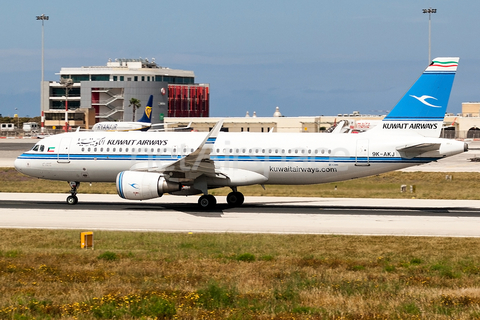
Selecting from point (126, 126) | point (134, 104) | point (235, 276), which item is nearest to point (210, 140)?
point (235, 276)

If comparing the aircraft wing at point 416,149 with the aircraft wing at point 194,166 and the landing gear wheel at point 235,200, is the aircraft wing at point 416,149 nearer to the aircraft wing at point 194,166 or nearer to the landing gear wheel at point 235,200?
the landing gear wheel at point 235,200

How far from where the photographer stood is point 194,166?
1219 inches

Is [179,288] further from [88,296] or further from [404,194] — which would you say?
[404,194]

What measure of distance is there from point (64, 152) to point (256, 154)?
10.4 meters

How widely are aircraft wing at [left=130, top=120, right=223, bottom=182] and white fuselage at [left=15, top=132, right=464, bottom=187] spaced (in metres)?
1.24

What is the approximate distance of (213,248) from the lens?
21.3 m

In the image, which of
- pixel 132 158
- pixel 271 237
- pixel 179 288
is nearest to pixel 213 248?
pixel 271 237

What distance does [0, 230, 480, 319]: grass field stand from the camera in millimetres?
12547

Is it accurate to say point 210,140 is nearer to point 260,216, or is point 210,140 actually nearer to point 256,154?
point 256,154

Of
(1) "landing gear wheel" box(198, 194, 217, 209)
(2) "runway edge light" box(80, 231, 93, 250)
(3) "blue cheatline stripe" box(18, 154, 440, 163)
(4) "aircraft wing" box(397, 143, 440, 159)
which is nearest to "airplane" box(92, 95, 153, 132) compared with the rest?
(3) "blue cheatline stripe" box(18, 154, 440, 163)

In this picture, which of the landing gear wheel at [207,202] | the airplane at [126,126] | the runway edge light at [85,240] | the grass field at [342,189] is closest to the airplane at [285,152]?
the landing gear wheel at [207,202]

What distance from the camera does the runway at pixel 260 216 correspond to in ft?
86.3

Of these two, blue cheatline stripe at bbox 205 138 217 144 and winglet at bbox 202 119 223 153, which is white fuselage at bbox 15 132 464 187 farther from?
winglet at bbox 202 119 223 153

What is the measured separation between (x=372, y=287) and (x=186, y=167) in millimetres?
17288
